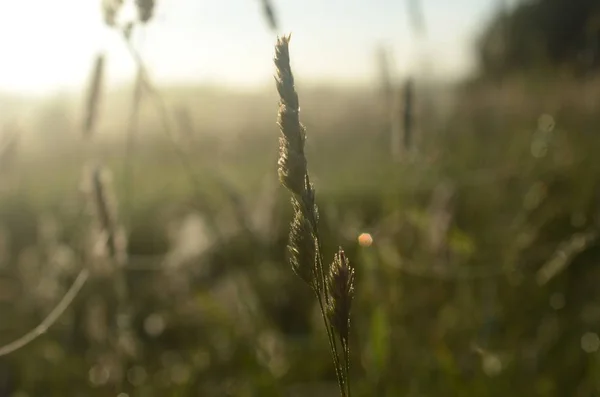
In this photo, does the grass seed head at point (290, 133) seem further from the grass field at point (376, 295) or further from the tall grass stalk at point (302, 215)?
the grass field at point (376, 295)

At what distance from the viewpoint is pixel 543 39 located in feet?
8.71

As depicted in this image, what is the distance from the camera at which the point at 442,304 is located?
2051 mm

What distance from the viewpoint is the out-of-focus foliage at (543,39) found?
1684 millimetres

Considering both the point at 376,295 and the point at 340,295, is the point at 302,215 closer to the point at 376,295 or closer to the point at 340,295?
the point at 340,295

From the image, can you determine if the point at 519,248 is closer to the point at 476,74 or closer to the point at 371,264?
the point at 371,264

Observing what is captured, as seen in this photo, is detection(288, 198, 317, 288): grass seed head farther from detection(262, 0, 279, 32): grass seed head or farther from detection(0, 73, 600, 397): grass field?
detection(0, 73, 600, 397): grass field

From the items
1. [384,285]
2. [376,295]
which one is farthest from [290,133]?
[384,285]

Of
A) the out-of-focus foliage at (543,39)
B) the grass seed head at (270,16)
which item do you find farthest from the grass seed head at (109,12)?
the out-of-focus foliage at (543,39)

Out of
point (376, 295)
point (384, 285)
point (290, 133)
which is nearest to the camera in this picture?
point (290, 133)

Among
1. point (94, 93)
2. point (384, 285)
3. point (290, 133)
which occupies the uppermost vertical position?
point (94, 93)

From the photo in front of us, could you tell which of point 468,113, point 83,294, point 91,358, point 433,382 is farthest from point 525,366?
point 468,113

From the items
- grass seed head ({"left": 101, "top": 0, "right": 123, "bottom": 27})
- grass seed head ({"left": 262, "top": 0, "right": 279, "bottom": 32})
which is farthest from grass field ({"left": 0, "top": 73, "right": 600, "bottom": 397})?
grass seed head ({"left": 101, "top": 0, "right": 123, "bottom": 27})

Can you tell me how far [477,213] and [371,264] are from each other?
3.31ft

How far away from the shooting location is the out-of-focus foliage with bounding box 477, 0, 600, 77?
5.52ft
